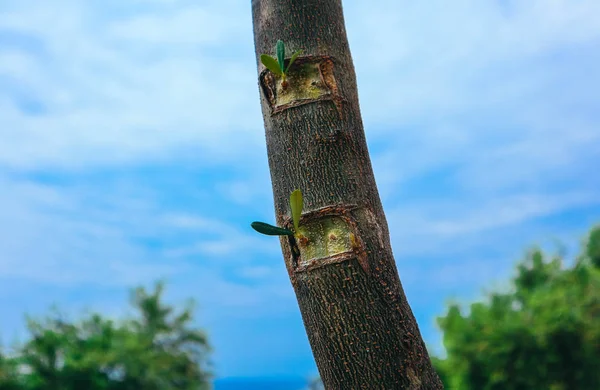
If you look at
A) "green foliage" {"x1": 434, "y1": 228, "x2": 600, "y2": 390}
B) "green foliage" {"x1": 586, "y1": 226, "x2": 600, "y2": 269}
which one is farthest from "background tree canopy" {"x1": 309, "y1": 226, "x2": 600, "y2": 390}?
"green foliage" {"x1": 586, "y1": 226, "x2": 600, "y2": 269}

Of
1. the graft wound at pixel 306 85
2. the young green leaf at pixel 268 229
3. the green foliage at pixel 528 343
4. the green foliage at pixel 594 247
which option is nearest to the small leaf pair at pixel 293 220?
the young green leaf at pixel 268 229

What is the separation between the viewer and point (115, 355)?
6.89m

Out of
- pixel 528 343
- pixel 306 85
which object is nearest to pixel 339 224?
pixel 306 85

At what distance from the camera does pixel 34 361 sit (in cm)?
700

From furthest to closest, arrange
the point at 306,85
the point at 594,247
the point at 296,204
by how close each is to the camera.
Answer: the point at 594,247, the point at 306,85, the point at 296,204

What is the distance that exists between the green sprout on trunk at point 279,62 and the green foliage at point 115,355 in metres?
6.46

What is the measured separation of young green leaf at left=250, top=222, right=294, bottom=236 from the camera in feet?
3.02

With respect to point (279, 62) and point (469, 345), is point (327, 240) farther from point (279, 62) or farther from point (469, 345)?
point (469, 345)

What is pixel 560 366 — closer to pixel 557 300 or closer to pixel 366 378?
pixel 557 300

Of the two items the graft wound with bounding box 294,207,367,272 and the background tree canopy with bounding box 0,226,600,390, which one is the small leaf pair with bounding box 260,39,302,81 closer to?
the graft wound with bounding box 294,207,367,272

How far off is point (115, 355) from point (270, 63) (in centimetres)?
656

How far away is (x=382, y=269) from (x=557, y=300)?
211 inches

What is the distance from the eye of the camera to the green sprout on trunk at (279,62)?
0.99 m

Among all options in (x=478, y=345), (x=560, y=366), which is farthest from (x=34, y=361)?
(x=560, y=366)
